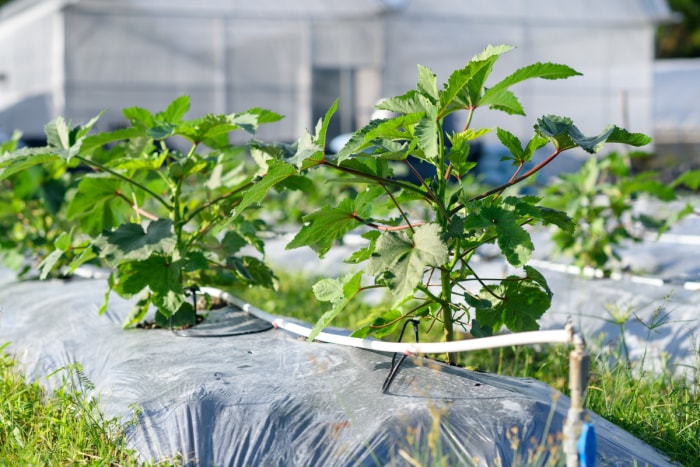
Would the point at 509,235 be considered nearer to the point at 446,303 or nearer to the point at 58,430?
the point at 446,303

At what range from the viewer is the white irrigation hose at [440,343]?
1482mm

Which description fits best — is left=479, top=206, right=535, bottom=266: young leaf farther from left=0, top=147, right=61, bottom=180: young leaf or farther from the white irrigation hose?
left=0, top=147, right=61, bottom=180: young leaf

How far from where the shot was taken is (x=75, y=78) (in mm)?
11211

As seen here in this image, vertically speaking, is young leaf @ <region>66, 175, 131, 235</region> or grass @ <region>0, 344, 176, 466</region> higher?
young leaf @ <region>66, 175, 131, 235</region>

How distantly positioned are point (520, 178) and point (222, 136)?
1.05 meters

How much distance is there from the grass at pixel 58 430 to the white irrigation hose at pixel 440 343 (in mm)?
497

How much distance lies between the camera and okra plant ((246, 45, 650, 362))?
175 cm

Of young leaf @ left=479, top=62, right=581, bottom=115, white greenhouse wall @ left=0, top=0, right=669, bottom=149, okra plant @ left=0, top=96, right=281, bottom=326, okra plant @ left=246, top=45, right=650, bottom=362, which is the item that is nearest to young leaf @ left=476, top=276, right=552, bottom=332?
okra plant @ left=246, top=45, right=650, bottom=362

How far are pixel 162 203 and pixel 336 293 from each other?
28.7 inches

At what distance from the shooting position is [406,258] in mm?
1762

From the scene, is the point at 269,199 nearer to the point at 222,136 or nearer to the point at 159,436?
the point at 222,136

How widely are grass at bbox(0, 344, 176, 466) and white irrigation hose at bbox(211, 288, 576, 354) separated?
19.6 inches

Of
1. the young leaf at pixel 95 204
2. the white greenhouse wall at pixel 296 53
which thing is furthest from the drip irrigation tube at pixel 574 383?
the white greenhouse wall at pixel 296 53

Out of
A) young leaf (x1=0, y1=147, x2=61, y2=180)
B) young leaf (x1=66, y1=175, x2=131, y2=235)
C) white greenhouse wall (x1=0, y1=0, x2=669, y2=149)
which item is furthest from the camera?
white greenhouse wall (x1=0, y1=0, x2=669, y2=149)
